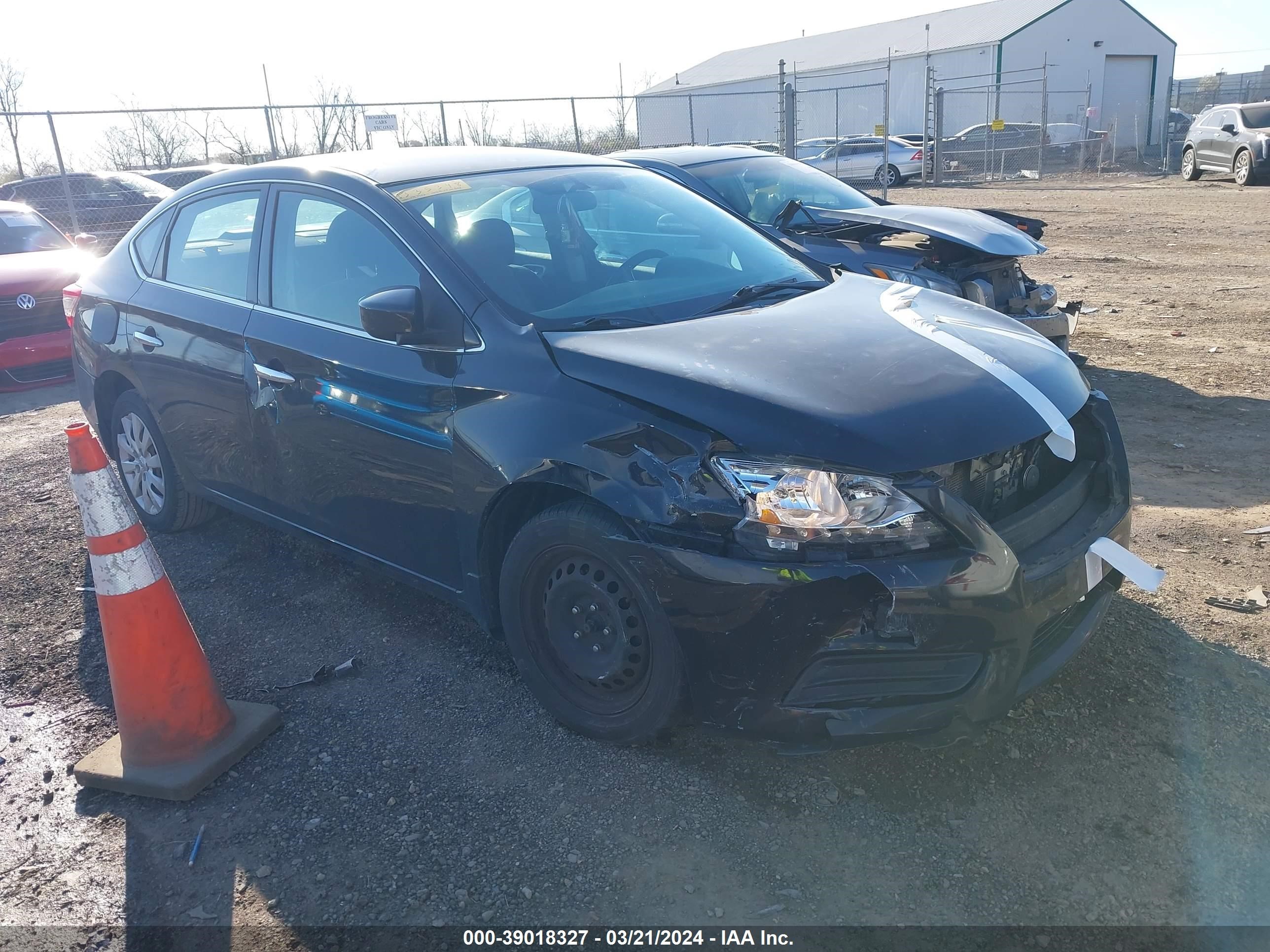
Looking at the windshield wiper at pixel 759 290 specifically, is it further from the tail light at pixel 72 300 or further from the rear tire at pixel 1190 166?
the rear tire at pixel 1190 166

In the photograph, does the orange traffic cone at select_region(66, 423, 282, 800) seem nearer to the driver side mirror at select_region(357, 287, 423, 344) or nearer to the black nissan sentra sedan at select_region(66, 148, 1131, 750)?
the black nissan sentra sedan at select_region(66, 148, 1131, 750)

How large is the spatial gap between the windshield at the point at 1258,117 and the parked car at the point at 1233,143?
0.01 metres

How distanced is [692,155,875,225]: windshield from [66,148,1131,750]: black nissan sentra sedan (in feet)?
11.0

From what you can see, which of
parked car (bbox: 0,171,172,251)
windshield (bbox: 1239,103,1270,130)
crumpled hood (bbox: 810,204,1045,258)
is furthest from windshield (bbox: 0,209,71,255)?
windshield (bbox: 1239,103,1270,130)

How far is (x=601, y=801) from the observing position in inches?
111

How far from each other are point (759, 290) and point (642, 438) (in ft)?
3.84

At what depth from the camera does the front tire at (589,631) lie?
2.70 metres

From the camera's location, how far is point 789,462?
248 centimetres

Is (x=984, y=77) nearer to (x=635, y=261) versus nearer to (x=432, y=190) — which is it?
(x=635, y=261)

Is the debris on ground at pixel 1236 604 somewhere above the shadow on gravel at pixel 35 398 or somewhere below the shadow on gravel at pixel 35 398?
below

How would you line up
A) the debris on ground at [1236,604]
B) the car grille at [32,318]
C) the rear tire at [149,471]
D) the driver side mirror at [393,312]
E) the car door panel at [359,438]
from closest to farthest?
the driver side mirror at [393,312] → the car door panel at [359,438] → the debris on ground at [1236,604] → the rear tire at [149,471] → the car grille at [32,318]

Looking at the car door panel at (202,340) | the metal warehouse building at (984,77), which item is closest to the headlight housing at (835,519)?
the car door panel at (202,340)

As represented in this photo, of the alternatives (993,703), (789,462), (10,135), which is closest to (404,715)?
(789,462)

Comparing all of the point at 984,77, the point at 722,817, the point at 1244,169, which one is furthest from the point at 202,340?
the point at 984,77
